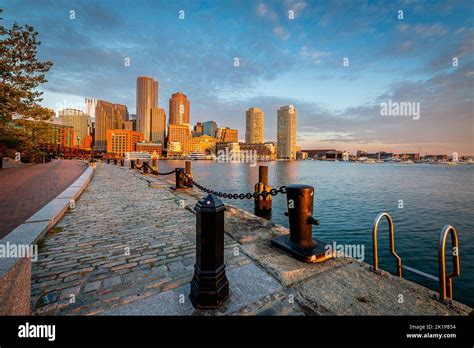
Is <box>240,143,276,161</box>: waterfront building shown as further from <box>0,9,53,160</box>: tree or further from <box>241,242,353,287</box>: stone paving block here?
<box>241,242,353,287</box>: stone paving block

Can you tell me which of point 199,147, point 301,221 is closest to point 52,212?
point 301,221

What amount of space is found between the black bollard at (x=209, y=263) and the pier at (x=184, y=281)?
0.11m

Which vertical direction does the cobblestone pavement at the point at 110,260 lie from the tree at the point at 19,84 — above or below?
below

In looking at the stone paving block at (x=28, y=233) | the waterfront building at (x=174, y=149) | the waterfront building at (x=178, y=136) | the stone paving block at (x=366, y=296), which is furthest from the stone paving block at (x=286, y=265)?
the waterfront building at (x=178, y=136)

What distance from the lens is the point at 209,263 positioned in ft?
8.21

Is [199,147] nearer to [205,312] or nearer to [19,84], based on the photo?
[19,84]

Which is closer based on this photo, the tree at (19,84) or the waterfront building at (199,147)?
the tree at (19,84)

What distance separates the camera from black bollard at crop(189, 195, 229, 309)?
2406 mm

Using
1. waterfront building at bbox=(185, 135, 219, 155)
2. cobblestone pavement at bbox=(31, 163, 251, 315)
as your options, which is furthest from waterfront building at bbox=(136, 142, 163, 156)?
cobblestone pavement at bbox=(31, 163, 251, 315)

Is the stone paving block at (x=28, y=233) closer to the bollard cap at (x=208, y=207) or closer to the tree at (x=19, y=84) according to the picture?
the bollard cap at (x=208, y=207)

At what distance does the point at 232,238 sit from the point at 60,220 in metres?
4.80

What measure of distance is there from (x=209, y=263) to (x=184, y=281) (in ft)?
2.51

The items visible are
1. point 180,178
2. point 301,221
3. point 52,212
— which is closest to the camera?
point 301,221

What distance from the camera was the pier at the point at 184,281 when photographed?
2.39 metres
